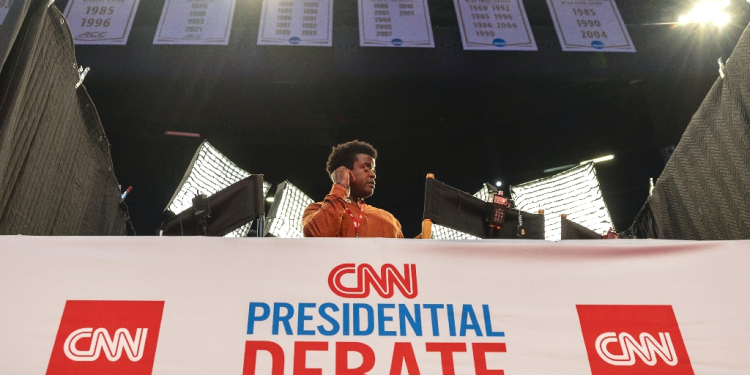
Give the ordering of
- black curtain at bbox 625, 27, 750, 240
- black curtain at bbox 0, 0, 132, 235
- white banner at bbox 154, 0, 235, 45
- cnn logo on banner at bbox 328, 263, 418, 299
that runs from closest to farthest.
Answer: cnn logo on banner at bbox 328, 263, 418, 299
black curtain at bbox 0, 0, 132, 235
black curtain at bbox 625, 27, 750, 240
white banner at bbox 154, 0, 235, 45

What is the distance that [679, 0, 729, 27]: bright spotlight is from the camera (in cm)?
472

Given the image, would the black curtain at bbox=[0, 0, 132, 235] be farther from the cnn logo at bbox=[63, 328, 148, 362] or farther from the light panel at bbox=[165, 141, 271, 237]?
the cnn logo at bbox=[63, 328, 148, 362]

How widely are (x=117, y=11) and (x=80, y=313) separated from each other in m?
3.87

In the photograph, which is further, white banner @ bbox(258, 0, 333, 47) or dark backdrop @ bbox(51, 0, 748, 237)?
dark backdrop @ bbox(51, 0, 748, 237)

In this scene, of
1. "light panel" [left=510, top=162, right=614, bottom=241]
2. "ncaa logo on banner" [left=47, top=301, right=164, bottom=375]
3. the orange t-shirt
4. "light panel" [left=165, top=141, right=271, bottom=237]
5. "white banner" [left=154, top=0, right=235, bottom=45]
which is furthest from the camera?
"white banner" [left=154, top=0, right=235, bottom=45]

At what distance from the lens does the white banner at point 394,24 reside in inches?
168

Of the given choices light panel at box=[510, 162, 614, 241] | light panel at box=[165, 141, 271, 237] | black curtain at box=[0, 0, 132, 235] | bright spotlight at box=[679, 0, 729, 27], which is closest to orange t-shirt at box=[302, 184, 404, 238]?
light panel at box=[165, 141, 271, 237]

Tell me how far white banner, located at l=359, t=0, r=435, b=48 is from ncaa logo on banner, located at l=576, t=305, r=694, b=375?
337 cm

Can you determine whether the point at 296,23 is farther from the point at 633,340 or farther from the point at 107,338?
the point at 633,340

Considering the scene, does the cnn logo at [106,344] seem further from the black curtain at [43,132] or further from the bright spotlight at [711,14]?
the bright spotlight at [711,14]

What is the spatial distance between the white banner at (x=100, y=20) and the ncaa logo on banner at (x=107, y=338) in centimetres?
358

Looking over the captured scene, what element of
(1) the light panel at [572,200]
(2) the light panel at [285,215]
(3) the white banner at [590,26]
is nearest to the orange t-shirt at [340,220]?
(2) the light panel at [285,215]

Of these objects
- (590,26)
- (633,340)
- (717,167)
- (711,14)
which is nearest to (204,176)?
(633,340)

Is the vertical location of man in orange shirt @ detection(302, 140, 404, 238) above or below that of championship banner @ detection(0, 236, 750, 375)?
above
